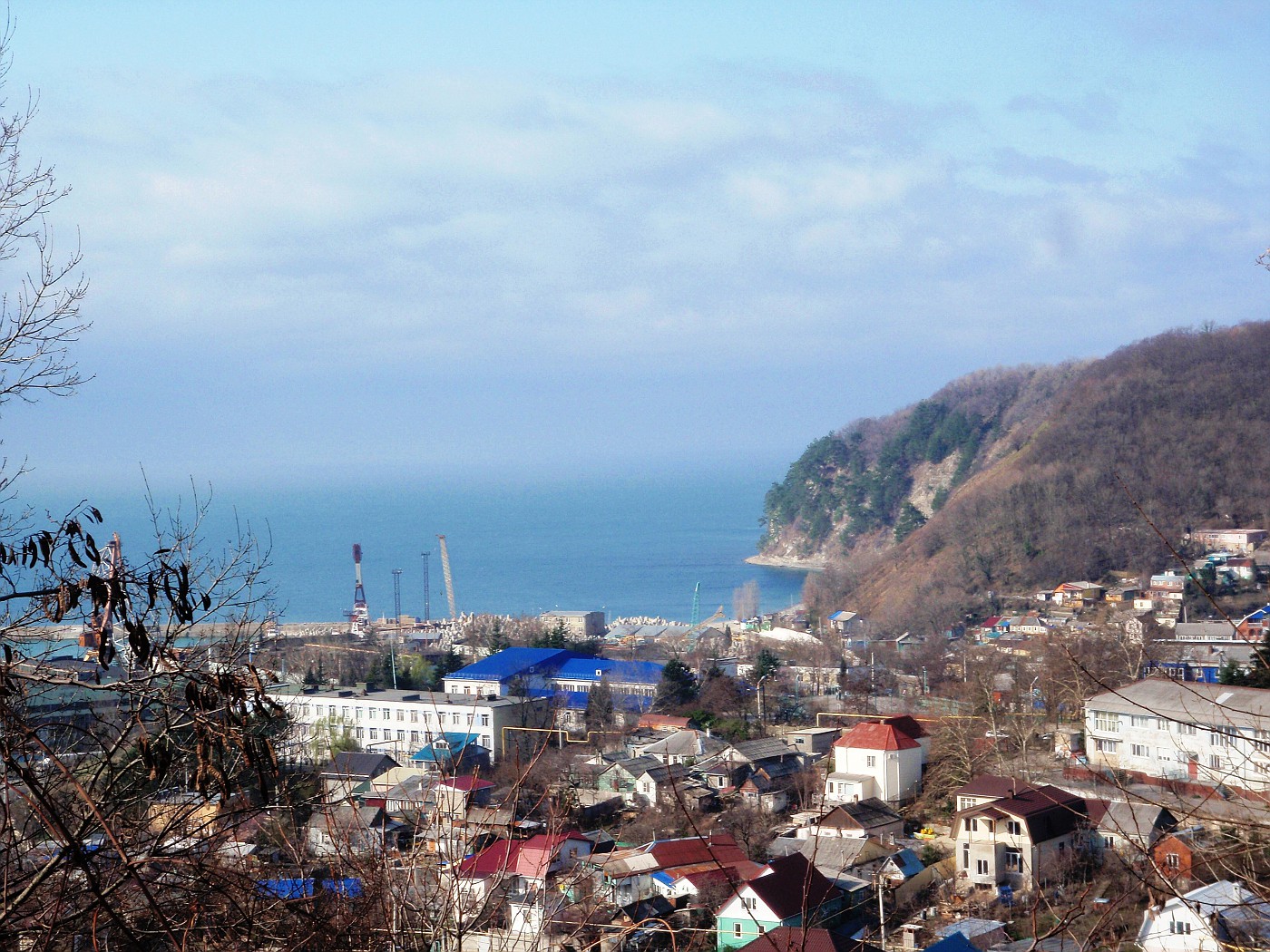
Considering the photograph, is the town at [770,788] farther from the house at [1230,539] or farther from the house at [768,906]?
the house at [1230,539]

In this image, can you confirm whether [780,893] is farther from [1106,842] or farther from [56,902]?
[56,902]

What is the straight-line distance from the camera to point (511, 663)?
36.2ft

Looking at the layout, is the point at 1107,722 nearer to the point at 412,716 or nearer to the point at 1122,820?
the point at 1122,820

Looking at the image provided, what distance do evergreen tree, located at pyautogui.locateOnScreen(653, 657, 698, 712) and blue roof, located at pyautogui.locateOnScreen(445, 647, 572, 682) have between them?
1334 mm

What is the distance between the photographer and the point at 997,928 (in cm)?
452

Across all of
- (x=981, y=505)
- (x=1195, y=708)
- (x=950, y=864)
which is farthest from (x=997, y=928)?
(x=981, y=505)

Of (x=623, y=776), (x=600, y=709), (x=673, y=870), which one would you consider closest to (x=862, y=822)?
(x=673, y=870)

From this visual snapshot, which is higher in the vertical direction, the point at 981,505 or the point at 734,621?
the point at 981,505

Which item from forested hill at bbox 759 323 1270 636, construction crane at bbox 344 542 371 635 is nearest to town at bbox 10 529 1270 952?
forested hill at bbox 759 323 1270 636

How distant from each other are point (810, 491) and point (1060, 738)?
24.8 m

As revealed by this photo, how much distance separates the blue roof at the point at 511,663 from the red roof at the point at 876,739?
3.94m

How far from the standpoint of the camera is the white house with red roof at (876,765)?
7.19 m

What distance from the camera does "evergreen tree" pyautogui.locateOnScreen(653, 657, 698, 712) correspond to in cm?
1012

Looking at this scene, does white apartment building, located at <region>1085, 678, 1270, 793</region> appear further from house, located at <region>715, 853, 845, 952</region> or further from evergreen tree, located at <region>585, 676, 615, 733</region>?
evergreen tree, located at <region>585, 676, 615, 733</region>
